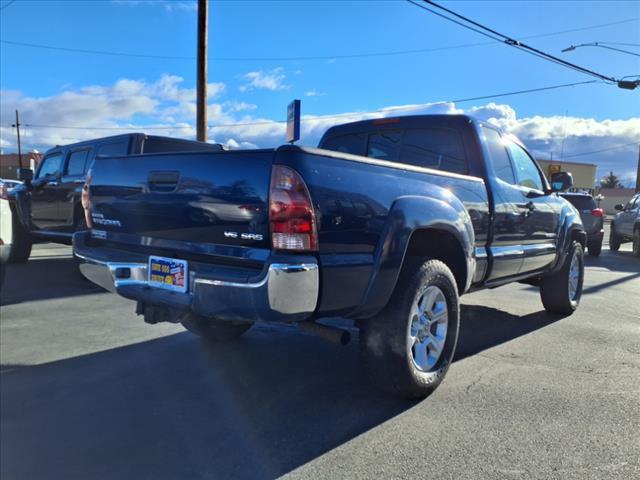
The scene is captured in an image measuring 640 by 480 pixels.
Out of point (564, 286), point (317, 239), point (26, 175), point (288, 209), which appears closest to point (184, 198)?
point (288, 209)

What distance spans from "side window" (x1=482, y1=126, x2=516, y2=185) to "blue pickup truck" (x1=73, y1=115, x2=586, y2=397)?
0.06m

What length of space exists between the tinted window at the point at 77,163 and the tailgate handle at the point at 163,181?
232 inches

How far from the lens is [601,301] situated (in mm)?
7219

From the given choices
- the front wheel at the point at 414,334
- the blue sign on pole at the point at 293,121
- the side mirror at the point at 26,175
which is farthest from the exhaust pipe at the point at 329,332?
the side mirror at the point at 26,175

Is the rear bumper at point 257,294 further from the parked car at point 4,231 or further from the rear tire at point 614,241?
the rear tire at point 614,241

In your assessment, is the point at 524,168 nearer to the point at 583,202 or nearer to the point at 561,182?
the point at 561,182

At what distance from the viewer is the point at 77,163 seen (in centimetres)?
873

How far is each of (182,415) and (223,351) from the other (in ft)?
4.18

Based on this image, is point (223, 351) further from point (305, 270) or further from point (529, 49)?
point (529, 49)

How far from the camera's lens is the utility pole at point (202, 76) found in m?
12.4

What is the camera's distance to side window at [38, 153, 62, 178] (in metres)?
9.17

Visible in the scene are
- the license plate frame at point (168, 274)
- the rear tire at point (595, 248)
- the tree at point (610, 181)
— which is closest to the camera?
the license plate frame at point (168, 274)

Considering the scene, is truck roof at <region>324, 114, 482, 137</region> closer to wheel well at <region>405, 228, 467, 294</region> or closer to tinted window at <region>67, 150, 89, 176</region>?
wheel well at <region>405, 228, 467, 294</region>

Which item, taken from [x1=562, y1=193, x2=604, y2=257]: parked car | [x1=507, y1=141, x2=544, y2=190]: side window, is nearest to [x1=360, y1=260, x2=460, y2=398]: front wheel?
[x1=507, y1=141, x2=544, y2=190]: side window
